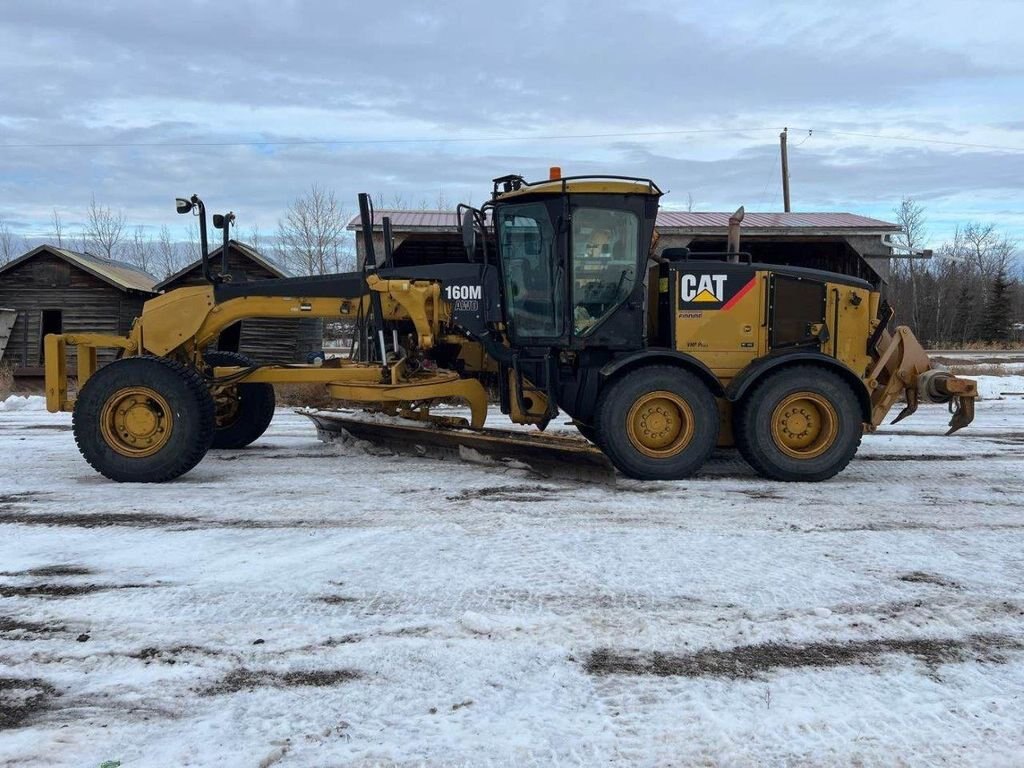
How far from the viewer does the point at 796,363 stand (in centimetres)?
679

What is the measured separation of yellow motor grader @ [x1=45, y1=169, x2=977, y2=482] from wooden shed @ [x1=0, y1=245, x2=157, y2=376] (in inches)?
617

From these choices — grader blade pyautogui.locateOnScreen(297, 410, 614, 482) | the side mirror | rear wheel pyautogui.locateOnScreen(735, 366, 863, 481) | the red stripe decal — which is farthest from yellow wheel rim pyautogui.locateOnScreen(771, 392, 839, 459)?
the side mirror

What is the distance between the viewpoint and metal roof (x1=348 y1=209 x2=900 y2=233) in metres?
14.9

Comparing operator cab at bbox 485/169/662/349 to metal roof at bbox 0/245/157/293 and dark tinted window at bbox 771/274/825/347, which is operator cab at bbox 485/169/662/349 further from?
metal roof at bbox 0/245/157/293

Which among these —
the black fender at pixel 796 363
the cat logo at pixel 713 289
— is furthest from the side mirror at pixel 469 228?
the black fender at pixel 796 363

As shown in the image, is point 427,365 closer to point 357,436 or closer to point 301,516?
point 357,436

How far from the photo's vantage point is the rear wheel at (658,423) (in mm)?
6652

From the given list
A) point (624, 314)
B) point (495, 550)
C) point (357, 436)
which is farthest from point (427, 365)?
point (495, 550)

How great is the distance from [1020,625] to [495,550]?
8.78 feet

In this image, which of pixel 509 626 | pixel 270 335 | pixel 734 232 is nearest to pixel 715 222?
pixel 734 232

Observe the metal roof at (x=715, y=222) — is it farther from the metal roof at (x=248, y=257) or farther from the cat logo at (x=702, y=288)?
the cat logo at (x=702, y=288)

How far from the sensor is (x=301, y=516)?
5516 mm

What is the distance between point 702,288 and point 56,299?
2027 cm

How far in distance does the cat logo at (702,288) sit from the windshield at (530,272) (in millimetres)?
1107
